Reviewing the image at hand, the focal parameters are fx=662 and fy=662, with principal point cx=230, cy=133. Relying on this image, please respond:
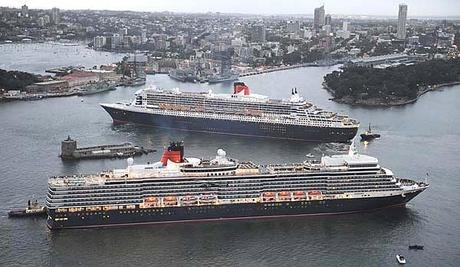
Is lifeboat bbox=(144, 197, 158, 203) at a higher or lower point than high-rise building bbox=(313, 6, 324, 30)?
lower

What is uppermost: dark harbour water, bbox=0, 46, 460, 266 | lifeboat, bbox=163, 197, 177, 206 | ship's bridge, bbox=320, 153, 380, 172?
ship's bridge, bbox=320, 153, 380, 172

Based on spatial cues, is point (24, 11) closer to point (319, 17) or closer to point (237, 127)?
point (319, 17)

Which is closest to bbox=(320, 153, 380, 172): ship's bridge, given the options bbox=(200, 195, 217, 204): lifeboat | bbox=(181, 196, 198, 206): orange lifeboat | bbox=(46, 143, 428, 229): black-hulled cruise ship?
bbox=(46, 143, 428, 229): black-hulled cruise ship

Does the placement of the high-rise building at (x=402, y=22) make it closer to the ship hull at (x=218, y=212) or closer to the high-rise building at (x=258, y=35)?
the high-rise building at (x=258, y=35)

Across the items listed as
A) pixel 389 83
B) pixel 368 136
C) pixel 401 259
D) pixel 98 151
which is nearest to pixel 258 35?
pixel 389 83

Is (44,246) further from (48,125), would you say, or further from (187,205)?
(48,125)

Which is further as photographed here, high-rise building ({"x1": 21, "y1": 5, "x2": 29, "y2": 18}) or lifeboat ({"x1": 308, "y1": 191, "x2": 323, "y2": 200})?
high-rise building ({"x1": 21, "y1": 5, "x2": 29, "y2": 18})

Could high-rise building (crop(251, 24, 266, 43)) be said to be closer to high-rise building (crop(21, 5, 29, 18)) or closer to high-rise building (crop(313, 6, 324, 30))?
A: high-rise building (crop(313, 6, 324, 30))

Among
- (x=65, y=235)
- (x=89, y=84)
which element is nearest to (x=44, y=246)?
(x=65, y=235)
